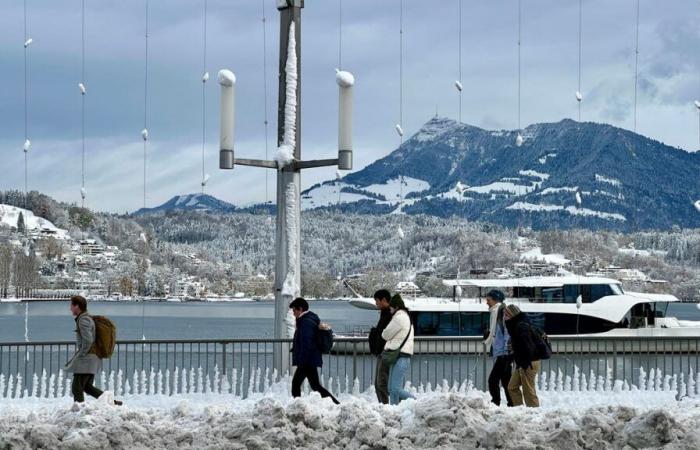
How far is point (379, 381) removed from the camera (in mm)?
14828

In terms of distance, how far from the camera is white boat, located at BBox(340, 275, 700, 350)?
170 feet

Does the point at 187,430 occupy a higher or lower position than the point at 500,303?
lower

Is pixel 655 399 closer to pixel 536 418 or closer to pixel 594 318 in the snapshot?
pixel 536 418

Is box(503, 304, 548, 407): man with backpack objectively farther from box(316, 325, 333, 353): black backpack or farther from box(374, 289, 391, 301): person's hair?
box(316, 325, 333, 353): black backpack

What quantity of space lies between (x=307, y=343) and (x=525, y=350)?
275cm

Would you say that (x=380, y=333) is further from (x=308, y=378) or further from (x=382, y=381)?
(x=308, y=378)

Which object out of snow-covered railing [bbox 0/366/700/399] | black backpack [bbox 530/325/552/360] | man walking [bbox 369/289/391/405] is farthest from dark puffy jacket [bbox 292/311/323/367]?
black backpack [bbox 530/325/552/360]

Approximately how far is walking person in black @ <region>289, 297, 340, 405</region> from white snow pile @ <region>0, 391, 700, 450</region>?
10.1ft

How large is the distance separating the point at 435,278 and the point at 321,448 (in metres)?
187

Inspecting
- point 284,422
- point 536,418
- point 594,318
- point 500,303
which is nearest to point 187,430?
point 284,422

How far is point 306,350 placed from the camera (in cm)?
1451

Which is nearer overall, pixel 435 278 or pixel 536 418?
pixel 536 418

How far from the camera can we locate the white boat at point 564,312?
170 ft

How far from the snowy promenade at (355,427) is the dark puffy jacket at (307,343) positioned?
9.95 ft
